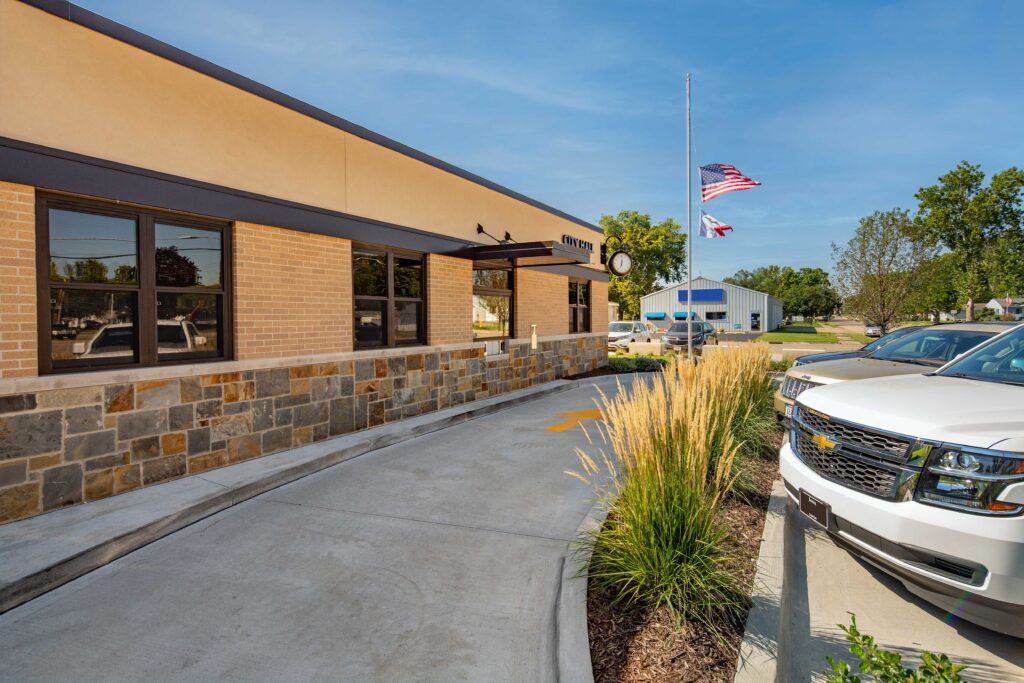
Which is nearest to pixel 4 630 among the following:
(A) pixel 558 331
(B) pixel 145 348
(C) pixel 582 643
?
(B) pixel 145 348

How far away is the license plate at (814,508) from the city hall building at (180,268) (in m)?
5.92

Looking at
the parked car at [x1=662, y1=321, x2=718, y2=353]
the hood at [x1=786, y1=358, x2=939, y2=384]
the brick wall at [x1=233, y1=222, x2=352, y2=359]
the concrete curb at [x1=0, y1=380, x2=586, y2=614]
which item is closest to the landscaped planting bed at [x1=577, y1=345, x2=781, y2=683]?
the hood at [x1=786, y1=358, x2=939, y2=384]

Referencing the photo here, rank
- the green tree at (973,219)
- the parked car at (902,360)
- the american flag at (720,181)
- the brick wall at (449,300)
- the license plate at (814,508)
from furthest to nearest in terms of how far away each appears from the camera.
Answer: the green tree at (973,219), the american flag at (720,181), the brick wall at (449,300), the parked car at (902,360), the license plate at (814,508)

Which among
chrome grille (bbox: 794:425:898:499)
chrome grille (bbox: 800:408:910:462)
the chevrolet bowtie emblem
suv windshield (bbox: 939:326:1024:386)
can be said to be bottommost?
chrome grille (bbox: 794:425:898:499)

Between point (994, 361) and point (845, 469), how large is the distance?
7.40 feet

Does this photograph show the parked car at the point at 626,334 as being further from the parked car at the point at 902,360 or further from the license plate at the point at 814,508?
the license plate at the point at 814,508

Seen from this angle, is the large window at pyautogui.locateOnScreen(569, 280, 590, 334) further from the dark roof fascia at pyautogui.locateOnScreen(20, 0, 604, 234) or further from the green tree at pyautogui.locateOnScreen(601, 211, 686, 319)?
the green tree at pyautogui.locateOnScreen(601, 211, 686, 319)

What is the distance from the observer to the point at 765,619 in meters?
3.35

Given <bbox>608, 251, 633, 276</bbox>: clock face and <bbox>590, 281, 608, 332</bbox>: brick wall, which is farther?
<bbox>590, 281, 608, 332</bbox>: brick wall

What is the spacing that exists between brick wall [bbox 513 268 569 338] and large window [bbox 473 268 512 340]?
0.74 ft

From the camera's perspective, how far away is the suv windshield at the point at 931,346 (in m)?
7.42

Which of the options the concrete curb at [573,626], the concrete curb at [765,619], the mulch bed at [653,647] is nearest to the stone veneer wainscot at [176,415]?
the concrete curb at [573,626]

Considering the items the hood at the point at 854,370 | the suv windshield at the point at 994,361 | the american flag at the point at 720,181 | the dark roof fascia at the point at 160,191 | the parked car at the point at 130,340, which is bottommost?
the hood at the point at 854,370

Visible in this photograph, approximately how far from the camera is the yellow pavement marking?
894 centimetres
